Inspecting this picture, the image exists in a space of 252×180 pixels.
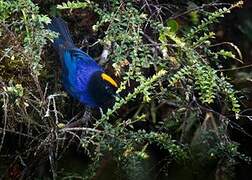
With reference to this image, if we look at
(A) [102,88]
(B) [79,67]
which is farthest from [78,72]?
(A) [102,88]

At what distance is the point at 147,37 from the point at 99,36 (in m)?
0.22

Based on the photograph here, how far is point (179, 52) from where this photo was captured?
66.5 inches

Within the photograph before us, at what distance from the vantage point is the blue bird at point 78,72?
179 cm

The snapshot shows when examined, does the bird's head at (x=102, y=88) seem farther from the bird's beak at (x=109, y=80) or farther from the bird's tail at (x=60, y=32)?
the bird's tail at (x=60, y=32)

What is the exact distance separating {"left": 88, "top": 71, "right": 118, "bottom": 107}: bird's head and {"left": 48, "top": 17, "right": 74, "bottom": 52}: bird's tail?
0.53 feet

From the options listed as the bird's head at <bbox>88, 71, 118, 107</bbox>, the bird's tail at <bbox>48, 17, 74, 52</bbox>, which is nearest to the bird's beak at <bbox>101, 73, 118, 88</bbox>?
the bird's head at <bbox>88, 71, 118, 107</bbox>

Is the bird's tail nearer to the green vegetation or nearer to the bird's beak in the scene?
the green vegetation

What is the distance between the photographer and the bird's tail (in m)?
1.82

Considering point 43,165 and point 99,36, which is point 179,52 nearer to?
point 99,36

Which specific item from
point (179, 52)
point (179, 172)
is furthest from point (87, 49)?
point (179, 172)

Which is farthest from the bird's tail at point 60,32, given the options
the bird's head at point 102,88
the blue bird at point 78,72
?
the bird's head at point 102,88

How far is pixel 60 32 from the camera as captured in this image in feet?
5.93

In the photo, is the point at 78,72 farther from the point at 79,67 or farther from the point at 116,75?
the point at 116,75

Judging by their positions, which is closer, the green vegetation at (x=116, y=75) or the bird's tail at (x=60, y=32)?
the green vegetation at (x=116, y=75)
